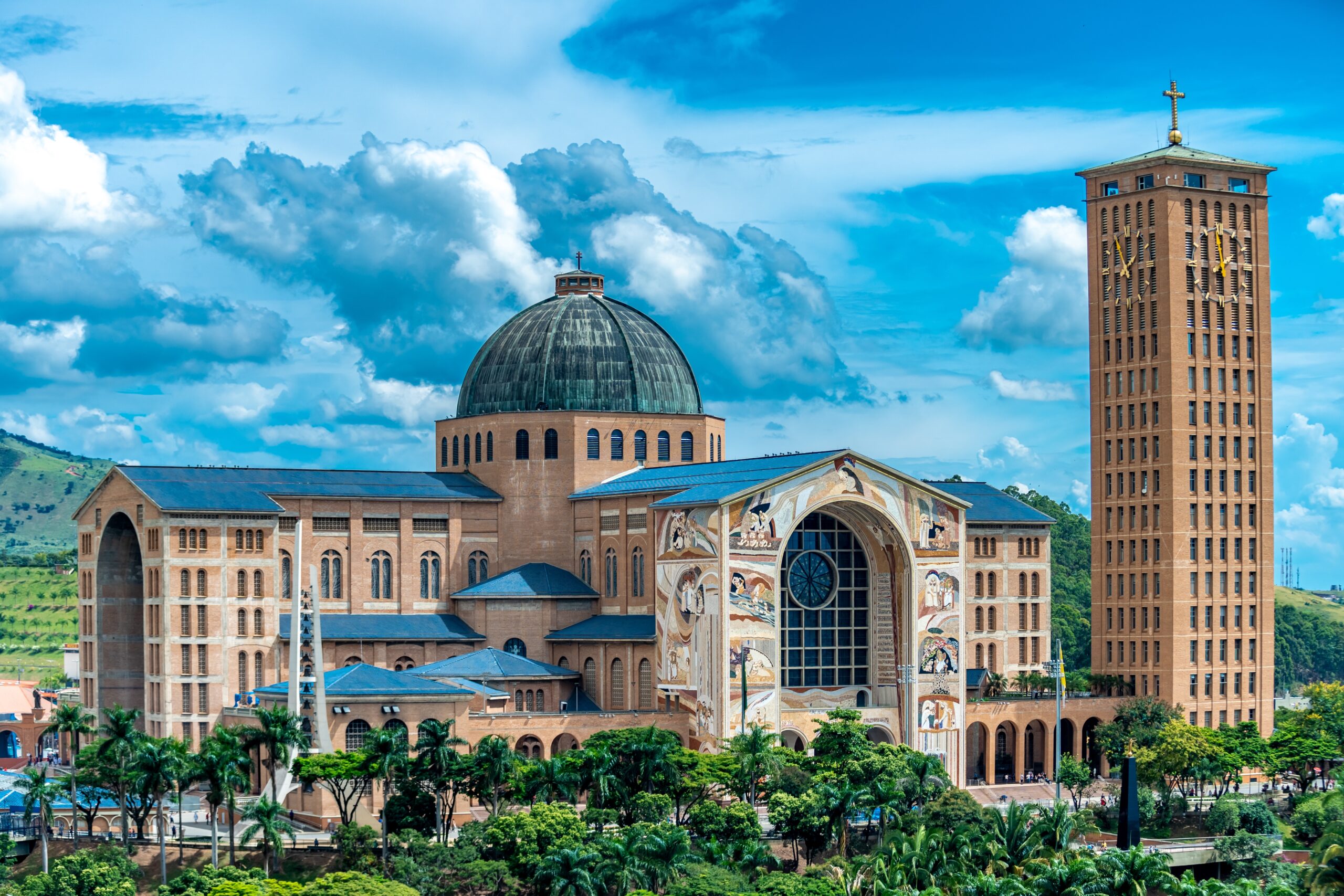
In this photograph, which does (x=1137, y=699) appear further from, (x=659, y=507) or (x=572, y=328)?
(x=572, y=328)

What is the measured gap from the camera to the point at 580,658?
101m

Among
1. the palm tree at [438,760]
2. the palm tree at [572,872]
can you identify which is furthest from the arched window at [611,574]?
the palm tree at [572,872]

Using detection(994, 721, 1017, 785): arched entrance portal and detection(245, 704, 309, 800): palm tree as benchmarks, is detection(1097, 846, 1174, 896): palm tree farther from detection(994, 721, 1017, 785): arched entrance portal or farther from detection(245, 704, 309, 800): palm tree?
detection(994, 721, 1017, 785): arched entrance portal

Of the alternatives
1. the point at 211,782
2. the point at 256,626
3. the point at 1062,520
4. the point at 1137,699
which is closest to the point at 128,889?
the point at 211,782

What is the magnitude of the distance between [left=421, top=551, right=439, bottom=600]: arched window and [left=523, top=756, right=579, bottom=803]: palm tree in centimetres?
2372

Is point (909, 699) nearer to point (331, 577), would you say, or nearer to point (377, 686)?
point (377, 686)

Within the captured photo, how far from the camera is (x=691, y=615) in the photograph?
95875mm

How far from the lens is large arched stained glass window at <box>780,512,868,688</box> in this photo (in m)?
98.7

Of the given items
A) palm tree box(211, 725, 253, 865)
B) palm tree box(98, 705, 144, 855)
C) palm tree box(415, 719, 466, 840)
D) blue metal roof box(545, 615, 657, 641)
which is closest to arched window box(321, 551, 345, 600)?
blue metal roof box(545, 615, 657, 641)

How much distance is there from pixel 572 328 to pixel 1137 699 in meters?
34.9

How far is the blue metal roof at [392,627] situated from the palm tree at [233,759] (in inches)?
551

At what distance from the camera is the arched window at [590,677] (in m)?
100

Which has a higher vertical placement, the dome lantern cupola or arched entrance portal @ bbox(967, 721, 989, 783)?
the dome lantern cupola

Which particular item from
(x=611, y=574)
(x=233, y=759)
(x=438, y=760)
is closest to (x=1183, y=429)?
(x=611, y=574)
